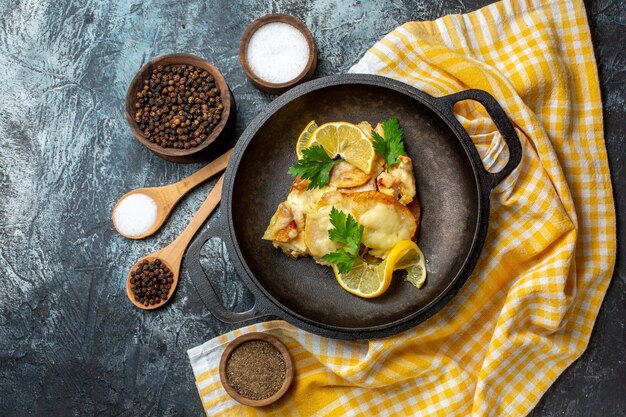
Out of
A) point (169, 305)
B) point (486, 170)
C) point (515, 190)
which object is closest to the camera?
point (486, 170)

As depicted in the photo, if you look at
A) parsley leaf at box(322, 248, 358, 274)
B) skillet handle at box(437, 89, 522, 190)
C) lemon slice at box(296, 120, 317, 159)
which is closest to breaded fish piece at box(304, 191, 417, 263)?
parsley leaf at box(322, 248, 358, 274)

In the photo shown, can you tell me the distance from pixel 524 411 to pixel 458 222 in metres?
1.08

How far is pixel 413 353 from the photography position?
3.12 m

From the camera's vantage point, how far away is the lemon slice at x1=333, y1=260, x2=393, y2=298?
9.53ft

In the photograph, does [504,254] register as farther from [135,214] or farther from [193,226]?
[135,214]

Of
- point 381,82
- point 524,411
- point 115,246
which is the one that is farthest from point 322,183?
point 524,411

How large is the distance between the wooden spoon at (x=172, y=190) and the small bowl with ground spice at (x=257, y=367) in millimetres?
801

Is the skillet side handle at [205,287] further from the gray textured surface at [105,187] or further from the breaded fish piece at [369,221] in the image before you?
the breaded fish piece at [369,221]

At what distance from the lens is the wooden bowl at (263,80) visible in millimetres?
3154

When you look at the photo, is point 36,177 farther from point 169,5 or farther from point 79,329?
point 169,5

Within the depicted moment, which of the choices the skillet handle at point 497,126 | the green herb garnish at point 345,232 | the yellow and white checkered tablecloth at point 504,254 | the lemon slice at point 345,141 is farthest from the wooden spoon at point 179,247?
the skillet handle at point 497,126

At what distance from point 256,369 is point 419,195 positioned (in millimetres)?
1260

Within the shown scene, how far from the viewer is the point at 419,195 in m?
3.13

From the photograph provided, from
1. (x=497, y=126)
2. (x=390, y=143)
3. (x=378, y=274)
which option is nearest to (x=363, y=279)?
(x=378, y=274)
